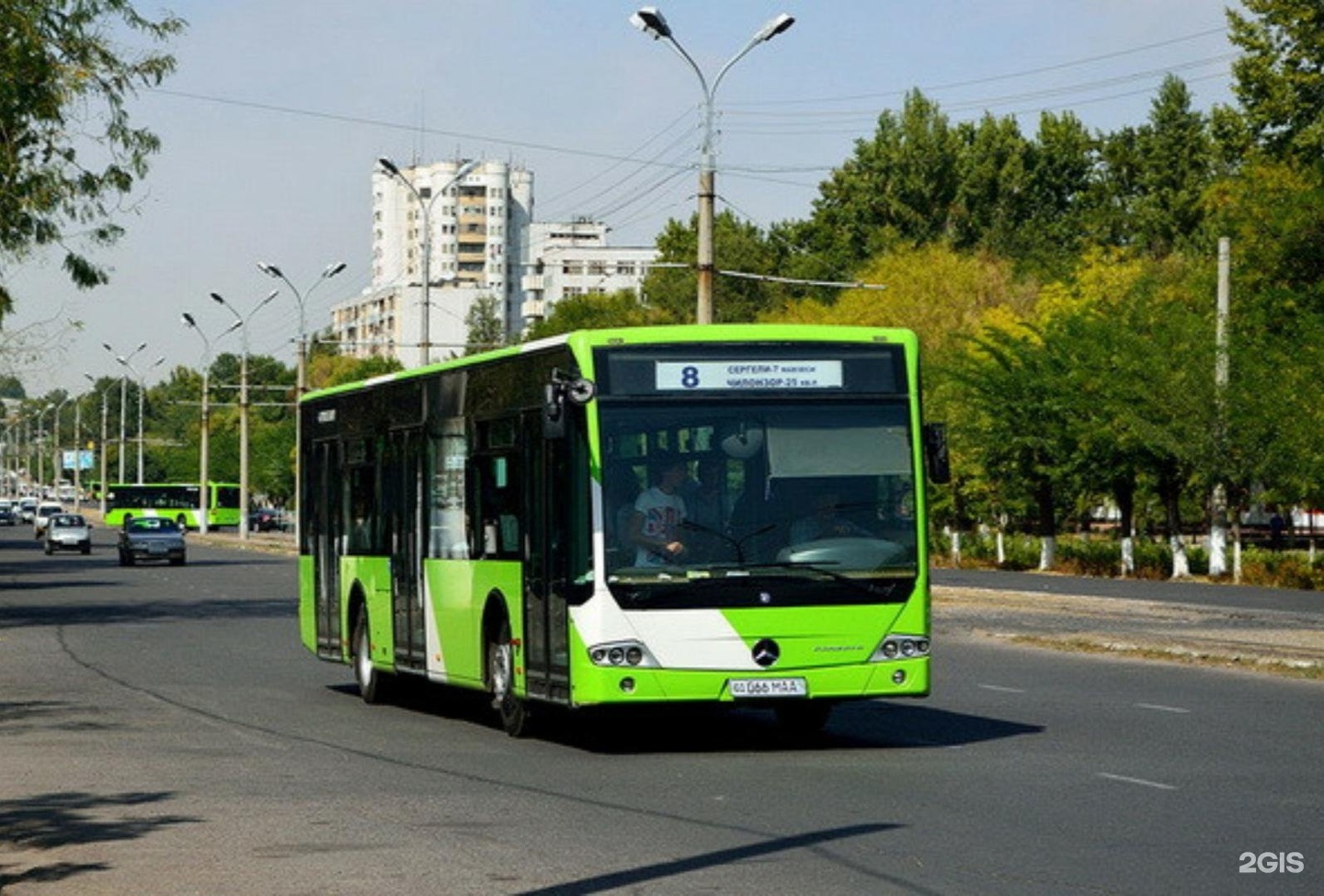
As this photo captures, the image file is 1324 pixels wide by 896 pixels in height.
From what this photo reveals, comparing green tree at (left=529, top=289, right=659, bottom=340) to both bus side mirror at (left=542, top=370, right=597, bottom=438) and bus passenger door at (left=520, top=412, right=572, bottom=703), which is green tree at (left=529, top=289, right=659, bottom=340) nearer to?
bus passenger door at (left=520, top=412, right=572, bottom=703)

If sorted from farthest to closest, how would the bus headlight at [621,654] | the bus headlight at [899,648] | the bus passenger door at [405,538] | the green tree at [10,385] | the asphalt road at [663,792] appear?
1. the green tree at [10,385]
2. the bus passenger door at [405,538]
3. the bus headlight at [899,648]
4. the bus headlight at [621,654]
5. the asphalt road at [663,792]

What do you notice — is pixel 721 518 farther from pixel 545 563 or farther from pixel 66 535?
pixel 66 535

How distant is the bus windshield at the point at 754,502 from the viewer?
57.8 feet

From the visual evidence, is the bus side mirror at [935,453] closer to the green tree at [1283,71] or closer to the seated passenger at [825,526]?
the seated passenger at [825,526]

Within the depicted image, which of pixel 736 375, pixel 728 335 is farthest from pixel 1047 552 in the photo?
pixel 736 375

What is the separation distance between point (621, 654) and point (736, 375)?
212 cm

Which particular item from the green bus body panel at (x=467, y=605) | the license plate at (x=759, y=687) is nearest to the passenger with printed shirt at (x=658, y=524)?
the license plate at (x=759, y=687)

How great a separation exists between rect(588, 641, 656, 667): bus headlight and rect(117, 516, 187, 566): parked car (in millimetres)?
59035

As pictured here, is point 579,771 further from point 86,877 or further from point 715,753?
point 86,877

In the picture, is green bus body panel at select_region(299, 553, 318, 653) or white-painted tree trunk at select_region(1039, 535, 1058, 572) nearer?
green bus body panel at select_region(299, 553, 318, 653)

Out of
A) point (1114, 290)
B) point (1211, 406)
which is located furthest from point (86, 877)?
point (1114, 290)

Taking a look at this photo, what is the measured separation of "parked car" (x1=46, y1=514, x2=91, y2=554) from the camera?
307 feet

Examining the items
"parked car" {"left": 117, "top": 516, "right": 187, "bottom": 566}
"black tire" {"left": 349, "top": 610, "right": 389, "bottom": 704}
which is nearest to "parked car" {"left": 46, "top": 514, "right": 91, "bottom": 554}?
"parked car" {"left": 117, "top": 516, "right": 187, "bottom": 566}

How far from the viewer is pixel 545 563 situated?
18.2m
